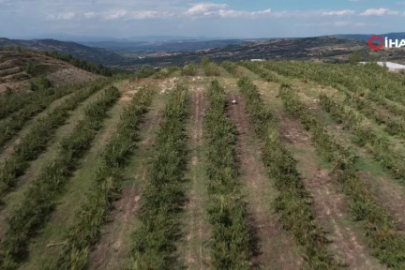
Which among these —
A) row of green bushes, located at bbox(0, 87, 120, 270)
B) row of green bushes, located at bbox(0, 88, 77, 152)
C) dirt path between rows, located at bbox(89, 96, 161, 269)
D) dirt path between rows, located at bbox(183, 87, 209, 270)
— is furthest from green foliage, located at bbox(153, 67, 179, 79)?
dirt path between rows, located at bbox(89, 96, 161, 269)

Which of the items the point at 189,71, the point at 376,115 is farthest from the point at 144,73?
the point at 376,115

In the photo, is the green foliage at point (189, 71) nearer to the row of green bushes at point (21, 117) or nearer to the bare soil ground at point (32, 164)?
the row of green bushes at point (21, 117)

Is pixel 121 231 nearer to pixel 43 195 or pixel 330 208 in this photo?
pixel 43 195

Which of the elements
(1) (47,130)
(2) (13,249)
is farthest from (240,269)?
(1) (47,130)

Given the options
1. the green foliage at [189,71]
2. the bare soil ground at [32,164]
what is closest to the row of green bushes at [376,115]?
the green foliage at [189,71]

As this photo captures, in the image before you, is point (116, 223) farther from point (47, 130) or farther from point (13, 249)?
point (47, 130)
